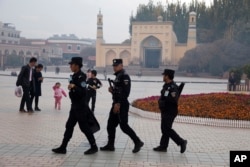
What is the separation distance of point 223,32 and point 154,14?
20267 mm

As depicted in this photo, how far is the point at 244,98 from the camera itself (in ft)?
38.2

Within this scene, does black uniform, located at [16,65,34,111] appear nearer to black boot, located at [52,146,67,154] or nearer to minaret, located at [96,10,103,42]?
black boot, located at [52,146,67,154]

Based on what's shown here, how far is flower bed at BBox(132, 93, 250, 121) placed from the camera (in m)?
10.3

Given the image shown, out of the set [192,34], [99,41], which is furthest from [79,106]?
[99,41]

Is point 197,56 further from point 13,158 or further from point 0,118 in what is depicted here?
point 13,158

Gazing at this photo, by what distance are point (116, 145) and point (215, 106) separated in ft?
16.1

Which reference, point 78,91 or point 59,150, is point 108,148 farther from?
point 78,91

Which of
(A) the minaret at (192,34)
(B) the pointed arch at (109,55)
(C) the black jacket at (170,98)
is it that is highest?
(A) the minaret at (192,34)

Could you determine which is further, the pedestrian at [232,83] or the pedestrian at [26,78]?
the pedestrian at [232,83]

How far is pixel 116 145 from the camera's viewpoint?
23.4 ft

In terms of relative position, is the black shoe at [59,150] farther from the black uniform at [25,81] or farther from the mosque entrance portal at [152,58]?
the mosque entrance portal at [152,58]

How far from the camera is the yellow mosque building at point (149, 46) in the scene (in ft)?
208

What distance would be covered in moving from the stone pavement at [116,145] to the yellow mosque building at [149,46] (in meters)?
53.9

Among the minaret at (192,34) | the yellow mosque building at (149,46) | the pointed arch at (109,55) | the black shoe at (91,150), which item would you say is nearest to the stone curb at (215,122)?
the black shoe at (91,150)
